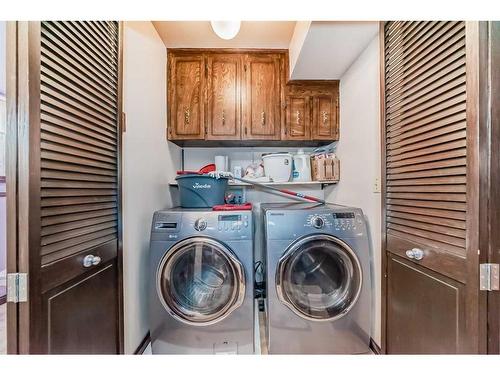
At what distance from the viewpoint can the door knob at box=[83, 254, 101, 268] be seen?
109cm

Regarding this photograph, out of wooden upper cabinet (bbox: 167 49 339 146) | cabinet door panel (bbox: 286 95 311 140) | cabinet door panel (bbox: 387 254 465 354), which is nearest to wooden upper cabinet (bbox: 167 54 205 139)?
wooden upper cabinet (bbox: 167 49 339 146)

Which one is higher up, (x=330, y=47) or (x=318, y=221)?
(x=330, y=47)

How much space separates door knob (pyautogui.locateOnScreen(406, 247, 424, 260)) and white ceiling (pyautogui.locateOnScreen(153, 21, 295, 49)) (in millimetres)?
1799

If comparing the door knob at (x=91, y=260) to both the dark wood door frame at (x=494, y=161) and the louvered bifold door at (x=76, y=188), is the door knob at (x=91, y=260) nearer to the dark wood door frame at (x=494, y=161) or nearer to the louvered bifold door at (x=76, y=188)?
the louvered bifold door at (x=76, y=188)

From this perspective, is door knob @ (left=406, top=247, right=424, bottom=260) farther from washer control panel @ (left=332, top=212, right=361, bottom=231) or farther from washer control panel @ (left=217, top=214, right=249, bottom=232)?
washer control panel @ (left=217, top=214, right=249, bottom=232)

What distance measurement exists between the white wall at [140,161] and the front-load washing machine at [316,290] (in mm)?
899

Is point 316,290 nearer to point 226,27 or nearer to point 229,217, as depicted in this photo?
point 229,217

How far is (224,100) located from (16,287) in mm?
1930

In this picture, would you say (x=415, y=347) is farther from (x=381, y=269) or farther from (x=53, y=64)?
(x=53, y=64)

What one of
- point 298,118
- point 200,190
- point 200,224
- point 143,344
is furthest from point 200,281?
point 298,118

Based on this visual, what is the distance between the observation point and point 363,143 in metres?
1.79

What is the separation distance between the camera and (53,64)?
36.4 inches

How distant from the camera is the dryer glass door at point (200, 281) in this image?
1.63 metres
